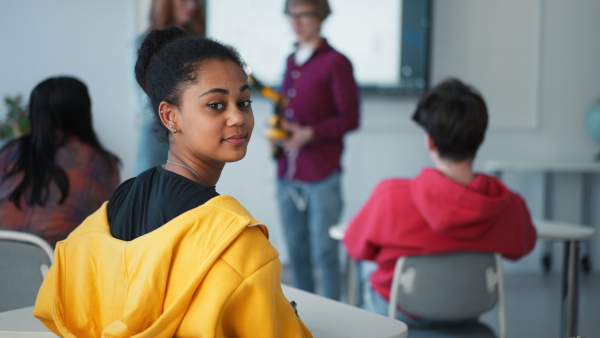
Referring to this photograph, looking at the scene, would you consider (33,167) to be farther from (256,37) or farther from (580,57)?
(580,57)

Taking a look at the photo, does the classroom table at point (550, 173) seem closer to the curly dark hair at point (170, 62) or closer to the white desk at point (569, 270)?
the white desk at point (569, 270)

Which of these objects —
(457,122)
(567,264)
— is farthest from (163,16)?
(567,264)

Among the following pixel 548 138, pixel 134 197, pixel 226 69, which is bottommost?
pixel 548 138

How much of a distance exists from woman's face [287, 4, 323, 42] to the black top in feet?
6.04

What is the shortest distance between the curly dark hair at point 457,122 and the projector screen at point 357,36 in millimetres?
2105

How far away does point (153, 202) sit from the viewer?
104 cm

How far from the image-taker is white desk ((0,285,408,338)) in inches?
44.8

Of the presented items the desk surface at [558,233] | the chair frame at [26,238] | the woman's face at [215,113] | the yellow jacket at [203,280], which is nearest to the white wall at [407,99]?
the desk surface at [558,233]

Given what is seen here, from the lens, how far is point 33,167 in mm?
1945

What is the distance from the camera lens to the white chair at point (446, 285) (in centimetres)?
175

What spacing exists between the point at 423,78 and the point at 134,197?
3.32 meters

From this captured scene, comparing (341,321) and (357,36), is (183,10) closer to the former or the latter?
(357,36)

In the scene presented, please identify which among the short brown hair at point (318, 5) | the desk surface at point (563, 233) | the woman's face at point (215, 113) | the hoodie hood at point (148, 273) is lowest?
the desk surface at point (563, 233)

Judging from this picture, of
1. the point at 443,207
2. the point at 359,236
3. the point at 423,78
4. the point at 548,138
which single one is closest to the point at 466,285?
the point at 443,207
